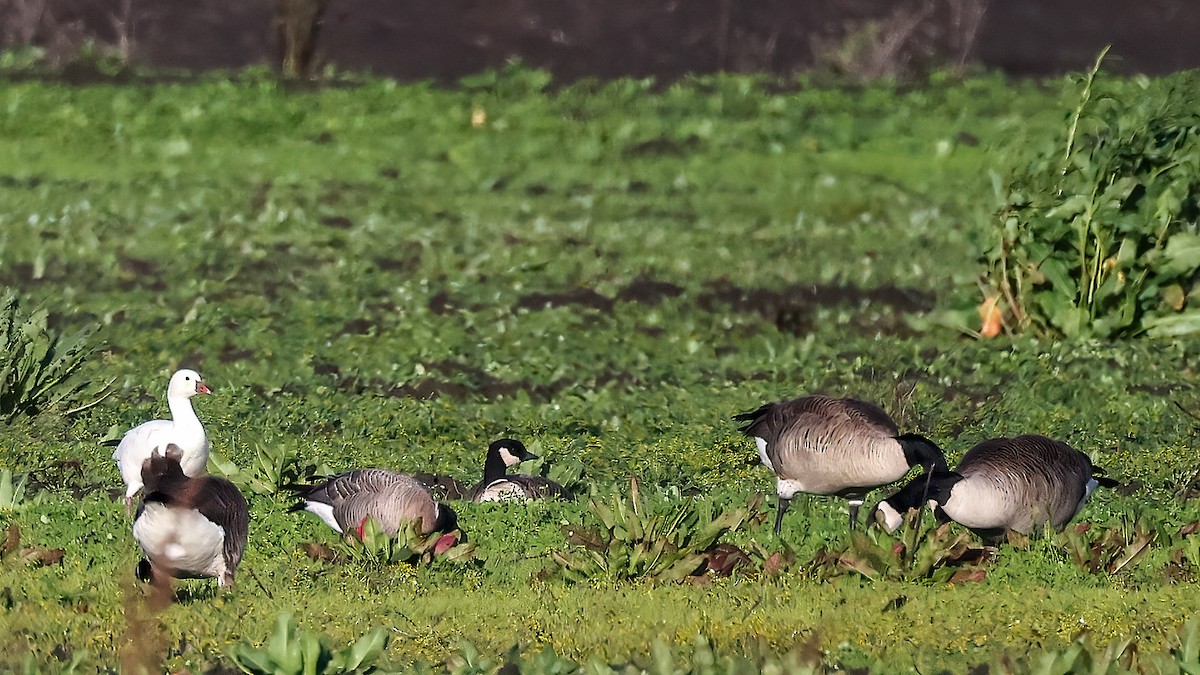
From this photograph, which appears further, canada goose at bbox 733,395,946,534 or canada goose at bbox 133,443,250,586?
canada goose at bbox 733,395,946,534

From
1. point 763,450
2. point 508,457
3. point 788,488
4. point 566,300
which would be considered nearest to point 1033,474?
point 788,488

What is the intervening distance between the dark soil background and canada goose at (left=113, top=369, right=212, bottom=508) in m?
13.6

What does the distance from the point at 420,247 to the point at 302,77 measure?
695 centimetres

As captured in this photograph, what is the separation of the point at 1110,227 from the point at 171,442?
5.82 m

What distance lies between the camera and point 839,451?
28.0 ft

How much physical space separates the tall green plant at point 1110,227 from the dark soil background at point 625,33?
10.4m

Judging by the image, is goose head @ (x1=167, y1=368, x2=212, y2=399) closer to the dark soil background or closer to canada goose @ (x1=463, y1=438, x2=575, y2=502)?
canada goose @ (x1=463, y1=438, x2=575, y2=502)

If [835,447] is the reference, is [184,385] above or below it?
below

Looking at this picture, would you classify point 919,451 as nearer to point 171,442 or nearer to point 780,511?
point 780,511

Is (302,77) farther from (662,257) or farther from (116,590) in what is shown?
(116,590)

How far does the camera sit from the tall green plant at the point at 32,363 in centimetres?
999

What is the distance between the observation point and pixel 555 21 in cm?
2284

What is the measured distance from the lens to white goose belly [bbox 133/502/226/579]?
6949 mm

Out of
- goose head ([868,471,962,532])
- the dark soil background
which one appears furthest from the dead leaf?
the dark soil background
